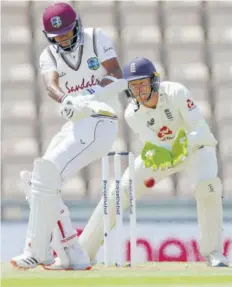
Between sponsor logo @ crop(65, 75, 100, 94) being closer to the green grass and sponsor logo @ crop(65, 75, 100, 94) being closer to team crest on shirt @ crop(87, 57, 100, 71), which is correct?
team crest on shirt @ crop(87, 57, 100, 71)

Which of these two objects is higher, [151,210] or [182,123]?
[182,123]

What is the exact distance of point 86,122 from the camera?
15.4 ft

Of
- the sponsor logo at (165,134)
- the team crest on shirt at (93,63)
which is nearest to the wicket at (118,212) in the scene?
the sponsor logo at (165,134)

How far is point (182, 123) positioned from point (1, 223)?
5.98 feet

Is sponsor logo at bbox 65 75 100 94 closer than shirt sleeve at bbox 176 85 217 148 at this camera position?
Yes

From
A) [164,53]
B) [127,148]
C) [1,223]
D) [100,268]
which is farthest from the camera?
[164,53]

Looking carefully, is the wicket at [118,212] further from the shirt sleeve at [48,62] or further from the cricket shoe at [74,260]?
the shirt sleeve at [48,62]

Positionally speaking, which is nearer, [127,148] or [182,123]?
[182,123]

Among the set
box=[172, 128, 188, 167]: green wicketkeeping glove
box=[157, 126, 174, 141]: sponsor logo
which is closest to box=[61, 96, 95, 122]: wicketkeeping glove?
box=[172, 128, 188, 167]: green wicketkeeping glove

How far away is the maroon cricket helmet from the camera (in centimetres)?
480

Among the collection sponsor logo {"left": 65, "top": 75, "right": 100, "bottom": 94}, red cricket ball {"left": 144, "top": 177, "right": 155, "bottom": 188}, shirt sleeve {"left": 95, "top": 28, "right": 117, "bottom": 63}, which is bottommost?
red cricket ball {"left": 144, "top": 177, "right": 155, "bottom": 188}

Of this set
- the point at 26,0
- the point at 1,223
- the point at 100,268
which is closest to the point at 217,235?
the point at 100,268

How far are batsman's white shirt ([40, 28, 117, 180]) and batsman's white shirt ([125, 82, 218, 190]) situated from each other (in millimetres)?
588

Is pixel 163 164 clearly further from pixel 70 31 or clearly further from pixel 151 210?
pixel 151 210
